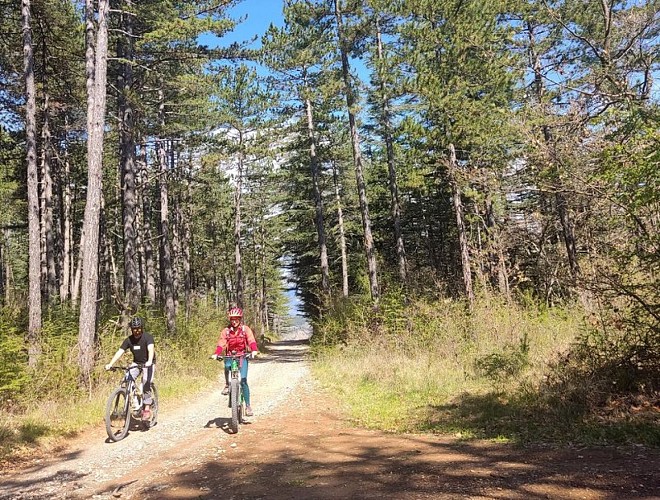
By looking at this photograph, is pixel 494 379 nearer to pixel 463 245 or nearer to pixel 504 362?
pixel 504 362

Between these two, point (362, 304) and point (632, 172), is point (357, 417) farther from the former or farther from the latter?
point (362, 304)

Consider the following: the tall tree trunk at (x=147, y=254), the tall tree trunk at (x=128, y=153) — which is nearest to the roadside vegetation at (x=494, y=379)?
the tall tree trunk at (x=128, y=153)

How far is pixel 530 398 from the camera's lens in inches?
293

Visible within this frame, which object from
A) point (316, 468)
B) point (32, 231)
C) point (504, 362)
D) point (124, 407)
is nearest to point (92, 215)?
point (32, 231)

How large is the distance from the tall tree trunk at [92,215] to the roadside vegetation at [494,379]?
6031 millimetres

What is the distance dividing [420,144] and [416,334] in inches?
312

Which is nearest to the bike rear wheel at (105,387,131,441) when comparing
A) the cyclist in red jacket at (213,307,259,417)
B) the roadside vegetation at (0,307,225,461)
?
the roadside vegetation at (0,307,225,461)

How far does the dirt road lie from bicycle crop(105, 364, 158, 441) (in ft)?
0.75

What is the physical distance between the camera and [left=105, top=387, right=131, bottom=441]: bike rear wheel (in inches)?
296

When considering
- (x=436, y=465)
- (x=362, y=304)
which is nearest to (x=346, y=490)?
(x=436, y=465)

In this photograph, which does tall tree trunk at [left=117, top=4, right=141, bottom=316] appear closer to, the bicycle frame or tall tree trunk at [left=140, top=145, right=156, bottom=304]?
tall tree trunk at [left=140, top=145, right=156, bottom=304]

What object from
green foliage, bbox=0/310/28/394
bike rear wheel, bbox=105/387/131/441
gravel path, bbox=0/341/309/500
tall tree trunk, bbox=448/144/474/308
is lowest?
gravel path, bbox=0/341/309/500

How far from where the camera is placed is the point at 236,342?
8.37 metres

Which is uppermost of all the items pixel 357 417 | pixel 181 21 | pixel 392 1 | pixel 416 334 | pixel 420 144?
pixel 392 1
